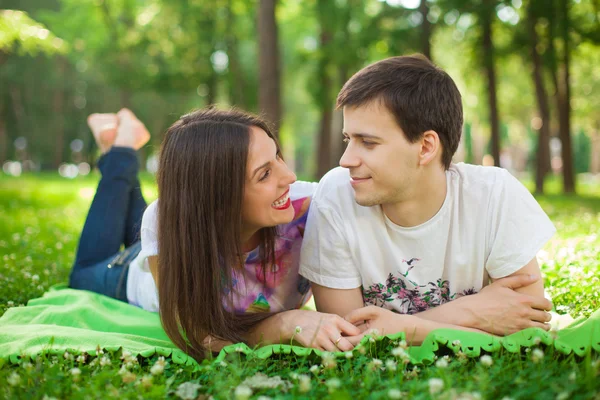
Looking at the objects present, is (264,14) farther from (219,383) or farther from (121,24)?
(121,24)

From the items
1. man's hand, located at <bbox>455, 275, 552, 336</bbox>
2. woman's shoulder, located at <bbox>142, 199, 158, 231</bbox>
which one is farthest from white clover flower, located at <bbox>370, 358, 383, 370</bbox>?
woman's shoulder, located at <bbox>142, 199, 158, 231</bbox>

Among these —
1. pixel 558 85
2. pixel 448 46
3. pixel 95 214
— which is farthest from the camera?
pixel 448 46

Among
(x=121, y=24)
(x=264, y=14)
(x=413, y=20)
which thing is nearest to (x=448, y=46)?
(x=413, y=20)

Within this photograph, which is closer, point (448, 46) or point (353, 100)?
point (353, 100)

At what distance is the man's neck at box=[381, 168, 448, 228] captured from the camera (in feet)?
11.1

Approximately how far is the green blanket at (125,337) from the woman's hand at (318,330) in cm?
13

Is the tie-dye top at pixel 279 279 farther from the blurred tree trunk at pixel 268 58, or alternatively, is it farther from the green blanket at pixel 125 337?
the blurred tree trunk at pixel 268 58

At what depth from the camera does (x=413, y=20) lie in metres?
13.8

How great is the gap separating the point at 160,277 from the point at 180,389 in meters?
0.93

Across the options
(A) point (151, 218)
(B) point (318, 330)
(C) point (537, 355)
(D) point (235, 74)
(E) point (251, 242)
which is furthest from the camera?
(D) point (235, 74)

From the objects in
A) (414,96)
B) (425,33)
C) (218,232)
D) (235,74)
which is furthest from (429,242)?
(235,74)

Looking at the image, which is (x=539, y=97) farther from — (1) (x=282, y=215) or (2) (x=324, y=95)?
(1) (x=282, y=215)

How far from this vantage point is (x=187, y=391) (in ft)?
7.94

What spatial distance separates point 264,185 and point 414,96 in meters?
0.96
